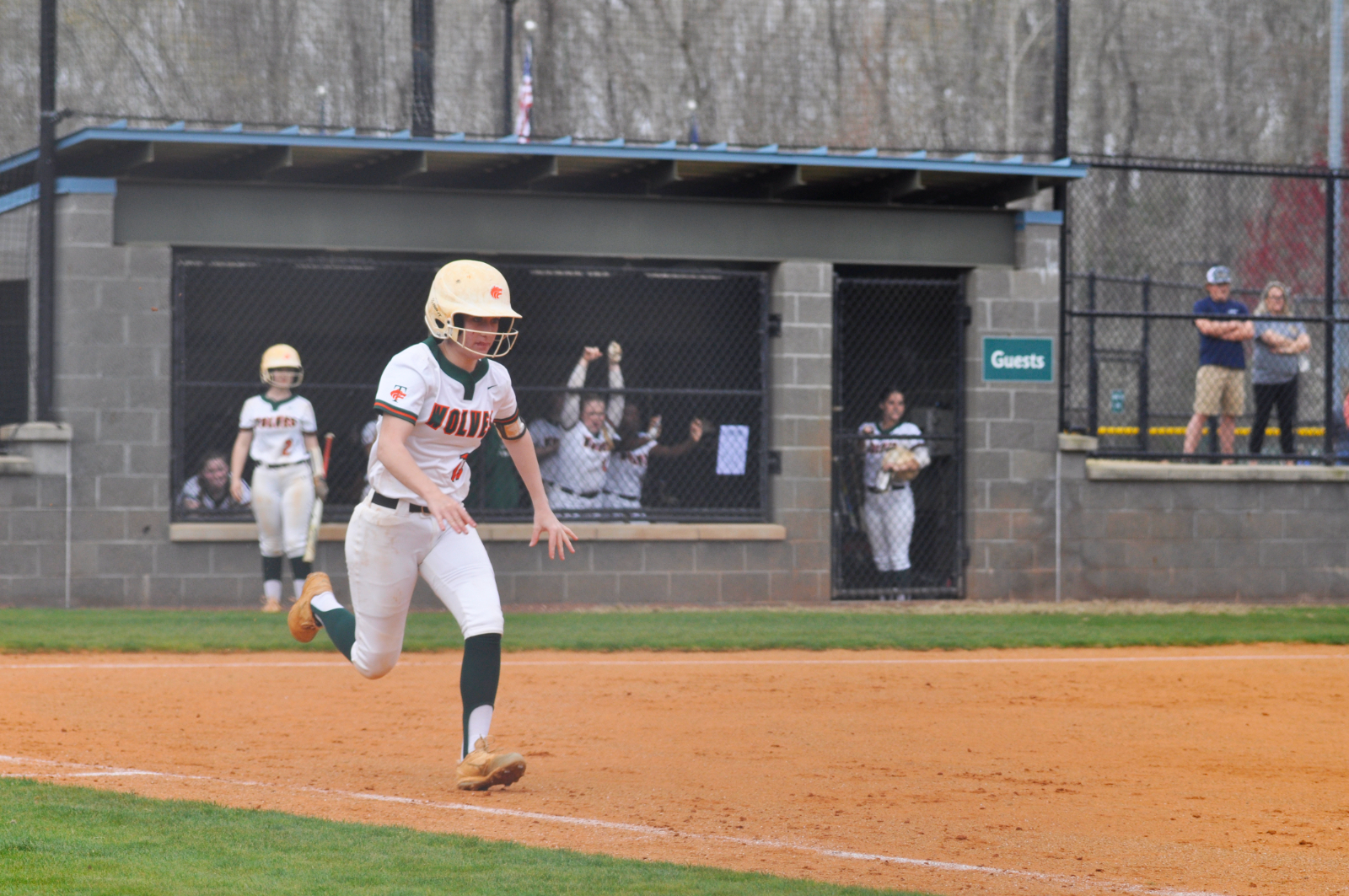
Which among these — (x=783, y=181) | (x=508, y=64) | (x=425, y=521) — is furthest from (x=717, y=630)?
(x=508, y=64)

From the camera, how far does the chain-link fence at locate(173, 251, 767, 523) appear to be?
535 inches

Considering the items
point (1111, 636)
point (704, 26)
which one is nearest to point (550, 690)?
point (1111, 636)

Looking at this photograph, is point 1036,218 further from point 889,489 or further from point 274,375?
point 274,375

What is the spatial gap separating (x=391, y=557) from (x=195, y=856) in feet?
5.38

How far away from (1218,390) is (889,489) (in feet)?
11.0

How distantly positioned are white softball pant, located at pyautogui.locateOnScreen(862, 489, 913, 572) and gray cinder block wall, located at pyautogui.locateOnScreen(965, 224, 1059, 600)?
577 mm

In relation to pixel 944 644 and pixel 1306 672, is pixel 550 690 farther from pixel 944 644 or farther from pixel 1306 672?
pixel 1306 672

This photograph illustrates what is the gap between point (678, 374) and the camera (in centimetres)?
1537

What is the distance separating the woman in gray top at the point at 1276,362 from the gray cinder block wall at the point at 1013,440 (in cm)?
205

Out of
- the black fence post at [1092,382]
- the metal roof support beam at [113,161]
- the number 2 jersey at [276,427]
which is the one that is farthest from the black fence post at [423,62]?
the black fence post at [1092,382]

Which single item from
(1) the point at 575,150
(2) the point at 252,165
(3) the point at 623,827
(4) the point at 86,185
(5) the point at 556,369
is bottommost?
(3) the point at 623,827

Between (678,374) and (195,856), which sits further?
(678,374)

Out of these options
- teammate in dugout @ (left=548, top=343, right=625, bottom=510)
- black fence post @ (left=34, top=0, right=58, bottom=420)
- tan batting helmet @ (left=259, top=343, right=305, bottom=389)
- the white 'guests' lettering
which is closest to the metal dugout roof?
black fence post @ (left=34, top=0, right=58, bottom=420)

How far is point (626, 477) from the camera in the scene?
13.9m
